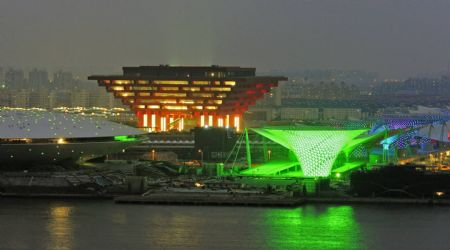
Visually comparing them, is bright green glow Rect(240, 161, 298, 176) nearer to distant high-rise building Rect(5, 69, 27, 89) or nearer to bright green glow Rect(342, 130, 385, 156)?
bright green glow Rect(342, 130, 385, 156)

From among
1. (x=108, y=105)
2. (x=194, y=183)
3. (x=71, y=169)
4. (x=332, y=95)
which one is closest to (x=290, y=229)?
(x=194, y=183)

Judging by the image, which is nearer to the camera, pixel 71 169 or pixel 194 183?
pixel 194 183

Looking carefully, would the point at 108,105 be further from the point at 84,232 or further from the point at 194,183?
the point at 84,232

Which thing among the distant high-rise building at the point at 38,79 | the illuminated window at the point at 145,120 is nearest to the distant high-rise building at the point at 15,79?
the distant high-rise building at the point at 38,79

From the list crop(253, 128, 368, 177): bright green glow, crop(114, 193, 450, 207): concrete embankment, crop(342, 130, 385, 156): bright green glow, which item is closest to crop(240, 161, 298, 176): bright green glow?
crop(253, 128, 368, 177): bright green glow

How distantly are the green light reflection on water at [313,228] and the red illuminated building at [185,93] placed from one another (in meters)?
31.5

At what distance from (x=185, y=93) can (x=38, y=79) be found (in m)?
38.8

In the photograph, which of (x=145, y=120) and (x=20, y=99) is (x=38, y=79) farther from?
(x=145, y=120)

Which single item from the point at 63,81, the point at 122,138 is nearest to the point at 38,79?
the point at 63,81

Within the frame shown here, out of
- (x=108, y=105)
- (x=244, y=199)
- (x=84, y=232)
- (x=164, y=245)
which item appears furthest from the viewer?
(x=108, y=105)

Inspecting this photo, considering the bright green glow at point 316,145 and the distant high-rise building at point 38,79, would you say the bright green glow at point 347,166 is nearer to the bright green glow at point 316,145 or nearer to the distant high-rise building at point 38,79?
the bright green glow at point 316,145

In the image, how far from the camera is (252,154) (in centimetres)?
4231

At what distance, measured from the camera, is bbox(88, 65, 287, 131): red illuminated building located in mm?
60656

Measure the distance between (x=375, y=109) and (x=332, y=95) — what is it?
9248mm
